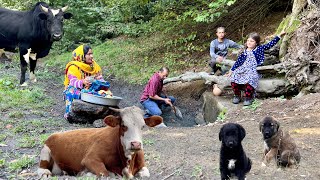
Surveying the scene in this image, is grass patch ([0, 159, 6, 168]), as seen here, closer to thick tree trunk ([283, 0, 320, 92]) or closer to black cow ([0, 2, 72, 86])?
thick tree trunk ([283, 0, 320, 92])

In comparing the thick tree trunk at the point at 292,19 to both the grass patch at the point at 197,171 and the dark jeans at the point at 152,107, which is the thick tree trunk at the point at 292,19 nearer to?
the dark jeans at the point at 152,107

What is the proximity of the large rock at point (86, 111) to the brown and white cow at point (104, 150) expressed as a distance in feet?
12.2

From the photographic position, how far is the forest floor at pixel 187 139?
18.7 feet

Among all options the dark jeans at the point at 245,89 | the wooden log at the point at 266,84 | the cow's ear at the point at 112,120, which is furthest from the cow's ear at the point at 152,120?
the wooden log at the point at 266,84

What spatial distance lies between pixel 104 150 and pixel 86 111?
4305 millimetres

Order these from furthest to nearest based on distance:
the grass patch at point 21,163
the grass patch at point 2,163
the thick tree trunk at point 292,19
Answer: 1. the thick tree trunk at point 292,19
2. the grass patch at point 2,163
3. the grass patch at point 21,163

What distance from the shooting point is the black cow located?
12945 mm

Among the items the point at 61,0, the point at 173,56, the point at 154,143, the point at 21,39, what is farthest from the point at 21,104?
the point at 61,0

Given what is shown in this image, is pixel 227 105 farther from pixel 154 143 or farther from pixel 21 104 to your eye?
pixel 21 104

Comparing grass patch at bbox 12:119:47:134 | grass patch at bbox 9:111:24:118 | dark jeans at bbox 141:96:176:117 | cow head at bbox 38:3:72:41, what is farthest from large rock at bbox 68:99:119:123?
cow head at bbox 38:3:72:41

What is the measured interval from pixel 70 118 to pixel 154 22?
756cm

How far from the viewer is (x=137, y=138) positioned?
4.77 m

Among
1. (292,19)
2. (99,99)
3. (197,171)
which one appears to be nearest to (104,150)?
(197,171)

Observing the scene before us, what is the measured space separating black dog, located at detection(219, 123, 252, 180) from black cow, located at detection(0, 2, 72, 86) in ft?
28.7
